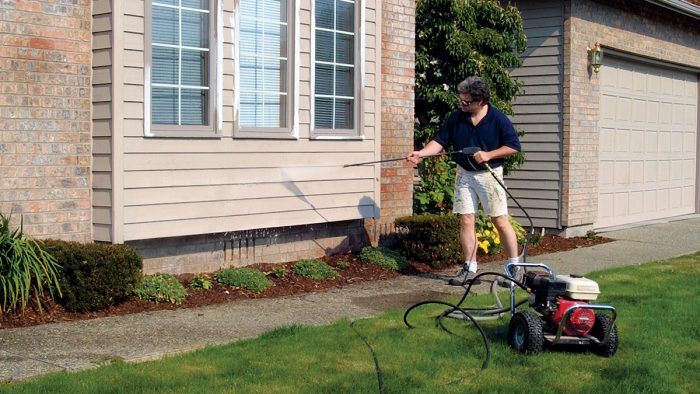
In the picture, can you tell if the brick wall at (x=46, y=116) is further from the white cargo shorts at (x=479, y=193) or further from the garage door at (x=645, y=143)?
the garage door at (x=645, y=143)

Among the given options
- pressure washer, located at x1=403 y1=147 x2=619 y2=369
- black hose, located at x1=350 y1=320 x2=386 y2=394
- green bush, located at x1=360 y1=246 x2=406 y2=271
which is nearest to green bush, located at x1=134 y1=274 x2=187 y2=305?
black hose, located at x1=350 y1=320 x2=386 y2=394

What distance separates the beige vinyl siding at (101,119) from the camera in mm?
8078

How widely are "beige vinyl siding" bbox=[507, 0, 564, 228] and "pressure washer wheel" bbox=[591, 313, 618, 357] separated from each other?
7679 millimetres

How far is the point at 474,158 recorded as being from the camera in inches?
340

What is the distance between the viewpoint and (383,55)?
11.1 meters

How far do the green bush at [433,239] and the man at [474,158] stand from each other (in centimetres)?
151

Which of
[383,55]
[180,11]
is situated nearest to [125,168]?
[180,11]

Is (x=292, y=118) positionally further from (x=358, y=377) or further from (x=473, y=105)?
(x=358, y=377)

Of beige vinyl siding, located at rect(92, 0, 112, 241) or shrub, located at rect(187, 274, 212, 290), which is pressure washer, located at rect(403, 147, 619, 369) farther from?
beige vinyl siding, located at rect(92, 0, 112, 241)

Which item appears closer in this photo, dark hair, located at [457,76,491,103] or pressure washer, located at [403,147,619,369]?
pressure washer, located at [403,147,619,369]

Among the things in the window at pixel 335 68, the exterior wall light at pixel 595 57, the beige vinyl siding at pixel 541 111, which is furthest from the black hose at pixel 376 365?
the exterior wall light at pixel 595 57

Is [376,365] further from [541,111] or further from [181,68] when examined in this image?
[541,111]

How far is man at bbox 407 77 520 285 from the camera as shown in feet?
28.5

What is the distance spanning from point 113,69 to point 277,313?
2349 millimetres
